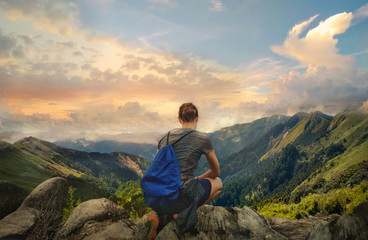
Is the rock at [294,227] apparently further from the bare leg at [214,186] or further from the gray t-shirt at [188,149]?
the gray t-shirt at [188,149]

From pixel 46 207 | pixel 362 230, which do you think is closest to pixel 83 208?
pixel 46 207

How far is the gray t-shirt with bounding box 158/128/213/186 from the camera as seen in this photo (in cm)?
636

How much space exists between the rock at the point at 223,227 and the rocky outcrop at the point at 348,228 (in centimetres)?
126

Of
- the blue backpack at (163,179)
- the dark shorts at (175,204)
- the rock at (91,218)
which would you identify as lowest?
the rock at (91,218)

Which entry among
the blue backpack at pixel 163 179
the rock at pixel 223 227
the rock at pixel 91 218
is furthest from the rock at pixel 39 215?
the rock at pixel 223 227

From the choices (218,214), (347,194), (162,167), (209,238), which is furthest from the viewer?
(347,194)

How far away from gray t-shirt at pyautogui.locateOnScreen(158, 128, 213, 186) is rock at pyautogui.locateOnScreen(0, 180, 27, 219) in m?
9.52

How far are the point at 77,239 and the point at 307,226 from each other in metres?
8.74

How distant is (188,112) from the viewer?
6.70 meters

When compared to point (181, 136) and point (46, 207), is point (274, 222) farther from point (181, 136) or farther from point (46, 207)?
point (46, 207)

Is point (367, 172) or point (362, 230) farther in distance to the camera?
point (367, 172)

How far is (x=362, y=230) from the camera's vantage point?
6.39m

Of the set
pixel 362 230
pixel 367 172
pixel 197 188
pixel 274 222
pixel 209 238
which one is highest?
pixel 197 188

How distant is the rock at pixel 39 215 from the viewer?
26.8 ft
